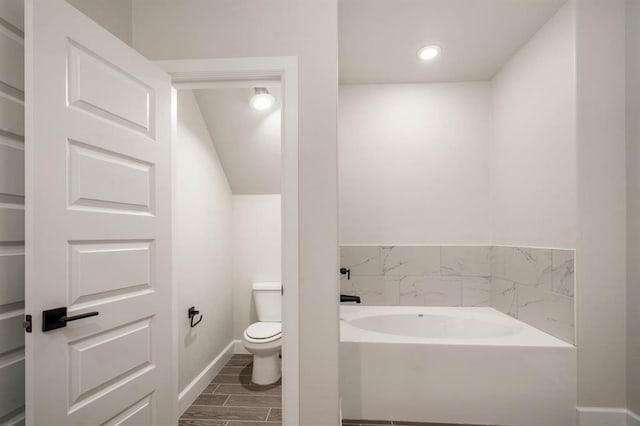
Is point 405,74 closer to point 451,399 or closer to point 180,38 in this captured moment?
point 180,38

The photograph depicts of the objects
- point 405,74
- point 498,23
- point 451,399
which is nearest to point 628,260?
point 451,399

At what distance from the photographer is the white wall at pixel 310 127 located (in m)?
1.58


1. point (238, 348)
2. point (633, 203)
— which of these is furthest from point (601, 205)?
point (238, 348)

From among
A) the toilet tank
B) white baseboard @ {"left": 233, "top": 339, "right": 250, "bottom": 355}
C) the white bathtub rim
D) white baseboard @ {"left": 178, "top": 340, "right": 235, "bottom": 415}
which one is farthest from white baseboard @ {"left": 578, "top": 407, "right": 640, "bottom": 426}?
white baseboard @ {"left": 233, "top": 339, "right": 250, "bottom": 355}

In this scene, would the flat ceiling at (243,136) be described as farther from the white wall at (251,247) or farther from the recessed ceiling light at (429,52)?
the recessed ceiling light at (429,52)

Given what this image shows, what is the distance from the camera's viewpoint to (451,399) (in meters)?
1.89

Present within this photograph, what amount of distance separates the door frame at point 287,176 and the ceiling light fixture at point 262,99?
2.62 ft

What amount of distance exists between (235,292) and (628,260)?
302cm

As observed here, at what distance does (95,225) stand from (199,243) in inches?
46.9

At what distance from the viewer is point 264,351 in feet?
7.73

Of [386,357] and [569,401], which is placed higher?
[386,357]

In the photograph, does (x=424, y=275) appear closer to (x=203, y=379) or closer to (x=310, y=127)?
(x=310, y=127)

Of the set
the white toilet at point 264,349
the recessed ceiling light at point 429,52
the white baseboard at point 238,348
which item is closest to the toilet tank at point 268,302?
the white toilet at point 264,349

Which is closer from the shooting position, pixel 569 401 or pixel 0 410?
pixel 0 410
